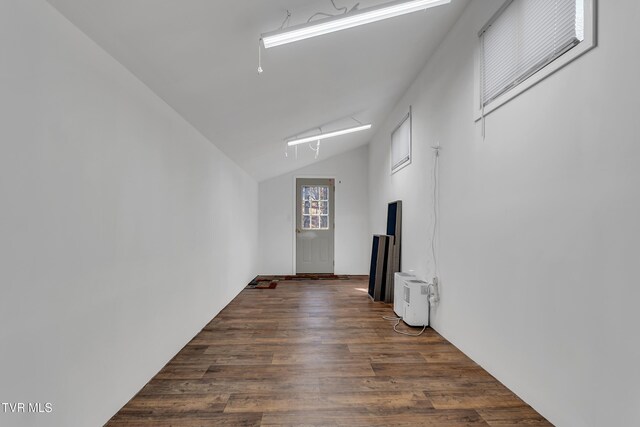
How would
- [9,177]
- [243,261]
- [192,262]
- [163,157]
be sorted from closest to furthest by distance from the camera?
[9,177] → [163,157] → [192,262] → [243,261]

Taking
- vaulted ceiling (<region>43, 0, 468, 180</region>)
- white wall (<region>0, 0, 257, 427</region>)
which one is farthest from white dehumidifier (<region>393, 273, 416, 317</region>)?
white wall (<region>0, 0, 257, 427</region>)

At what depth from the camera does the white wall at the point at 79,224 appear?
116 centimetres

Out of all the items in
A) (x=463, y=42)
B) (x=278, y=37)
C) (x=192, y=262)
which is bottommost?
(x=192, y=262)

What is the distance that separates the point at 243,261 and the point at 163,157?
327 centimetres

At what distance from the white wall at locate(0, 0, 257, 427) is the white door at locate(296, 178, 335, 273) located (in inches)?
172

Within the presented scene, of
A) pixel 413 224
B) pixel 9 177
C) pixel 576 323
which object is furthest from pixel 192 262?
pixel 576 323

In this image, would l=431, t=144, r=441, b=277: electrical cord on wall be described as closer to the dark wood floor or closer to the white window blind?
the dark wood floor

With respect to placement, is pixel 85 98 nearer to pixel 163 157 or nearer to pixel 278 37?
pixel 163 157

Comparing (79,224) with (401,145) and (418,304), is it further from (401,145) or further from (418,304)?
(401,145)

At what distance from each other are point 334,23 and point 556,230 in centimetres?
177

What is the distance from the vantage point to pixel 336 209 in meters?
6.96

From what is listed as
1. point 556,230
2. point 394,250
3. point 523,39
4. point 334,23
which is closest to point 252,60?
point 334,23

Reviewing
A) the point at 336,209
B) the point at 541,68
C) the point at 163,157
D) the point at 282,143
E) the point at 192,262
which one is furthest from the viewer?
the point at 336,209

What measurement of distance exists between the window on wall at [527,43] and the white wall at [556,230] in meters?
0.08
